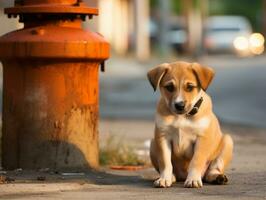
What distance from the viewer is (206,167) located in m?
8.74

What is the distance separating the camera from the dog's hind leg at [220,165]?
28.5ft

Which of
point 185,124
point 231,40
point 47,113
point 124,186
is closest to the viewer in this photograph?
point 185,124

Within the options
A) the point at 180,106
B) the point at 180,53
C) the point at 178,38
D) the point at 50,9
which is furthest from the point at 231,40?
the point at 180,106

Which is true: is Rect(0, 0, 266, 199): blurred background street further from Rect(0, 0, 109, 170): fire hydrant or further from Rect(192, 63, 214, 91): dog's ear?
Rect(192, 63, 214, 91): dog's ear

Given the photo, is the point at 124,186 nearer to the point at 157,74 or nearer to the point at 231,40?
the point at 157,74

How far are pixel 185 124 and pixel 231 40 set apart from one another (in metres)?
47.4

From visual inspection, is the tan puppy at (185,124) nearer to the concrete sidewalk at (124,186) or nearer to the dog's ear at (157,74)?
the dog's ear at (157,74)

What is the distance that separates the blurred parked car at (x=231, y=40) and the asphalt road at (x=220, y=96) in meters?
23.8

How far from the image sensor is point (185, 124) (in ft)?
28.0

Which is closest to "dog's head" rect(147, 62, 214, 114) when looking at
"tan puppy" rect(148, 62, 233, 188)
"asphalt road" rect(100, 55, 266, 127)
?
"tan puppy" rect(148, 62, 233, 188)

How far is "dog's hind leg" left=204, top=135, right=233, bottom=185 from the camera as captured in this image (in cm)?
867

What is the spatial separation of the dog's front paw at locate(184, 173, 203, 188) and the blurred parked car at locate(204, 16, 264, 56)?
146 feet

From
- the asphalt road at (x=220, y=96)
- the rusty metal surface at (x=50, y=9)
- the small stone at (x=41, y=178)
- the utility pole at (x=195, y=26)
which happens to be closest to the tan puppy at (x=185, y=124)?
the small stone at (x=41, y=178)

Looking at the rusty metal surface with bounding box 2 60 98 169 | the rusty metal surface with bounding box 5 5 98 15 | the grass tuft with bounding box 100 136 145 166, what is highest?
the rusty metal surface with bounding box 5 5 98 15
